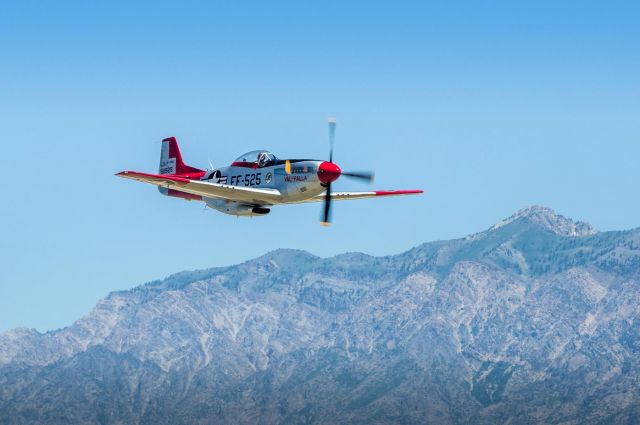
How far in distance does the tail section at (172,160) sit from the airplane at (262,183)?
1160cm

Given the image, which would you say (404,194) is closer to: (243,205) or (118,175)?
(243,205)

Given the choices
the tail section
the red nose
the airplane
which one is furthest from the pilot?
the tail section

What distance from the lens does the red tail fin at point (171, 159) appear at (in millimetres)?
153875

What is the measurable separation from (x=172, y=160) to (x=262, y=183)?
24426 millimetres

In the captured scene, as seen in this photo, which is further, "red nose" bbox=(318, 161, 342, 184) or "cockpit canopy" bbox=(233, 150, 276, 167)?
"cockpit canopy" bbox=(233, 150, 276, 167)

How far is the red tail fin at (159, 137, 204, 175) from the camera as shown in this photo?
15388cm

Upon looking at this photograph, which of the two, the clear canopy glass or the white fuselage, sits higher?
the clear canopy glass

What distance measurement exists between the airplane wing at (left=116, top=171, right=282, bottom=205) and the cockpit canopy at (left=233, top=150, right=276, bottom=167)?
391 cm

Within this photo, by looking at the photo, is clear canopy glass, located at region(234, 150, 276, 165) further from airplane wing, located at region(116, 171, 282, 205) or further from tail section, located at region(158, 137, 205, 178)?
tail section, located at region(158, 137, 205, 178)

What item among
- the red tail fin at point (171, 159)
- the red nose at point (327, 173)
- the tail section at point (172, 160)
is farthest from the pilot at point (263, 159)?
the red tail fin at point (171, 159)

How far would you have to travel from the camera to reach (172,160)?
510 feet

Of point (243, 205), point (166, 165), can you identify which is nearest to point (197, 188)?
point (243, 205)

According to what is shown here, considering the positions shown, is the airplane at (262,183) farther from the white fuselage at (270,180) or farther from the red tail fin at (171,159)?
the red tail fin at (171,159)

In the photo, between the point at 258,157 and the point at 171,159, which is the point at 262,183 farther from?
the point at 171,159
